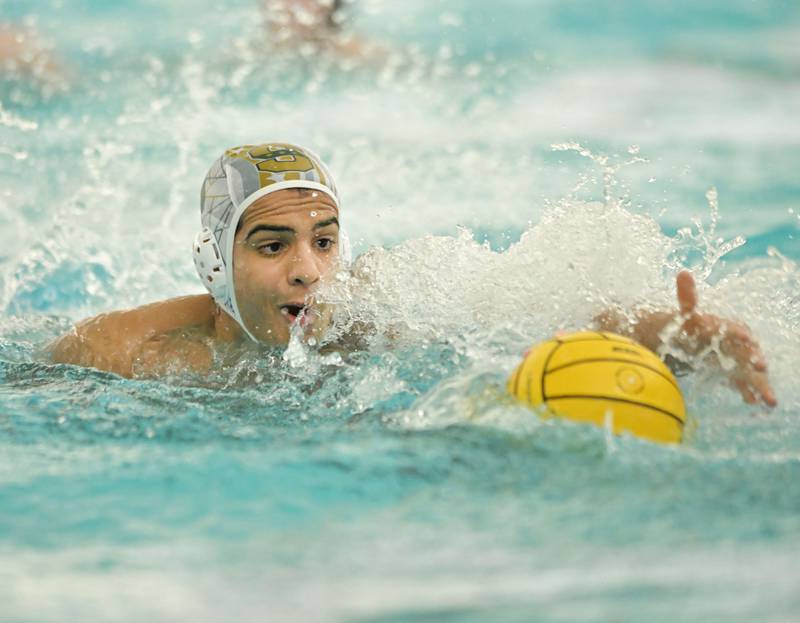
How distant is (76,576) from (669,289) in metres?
2.22

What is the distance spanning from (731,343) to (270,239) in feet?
5.07

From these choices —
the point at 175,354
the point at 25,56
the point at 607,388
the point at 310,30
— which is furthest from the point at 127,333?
the point at 25,56

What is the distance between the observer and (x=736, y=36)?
9219 mm

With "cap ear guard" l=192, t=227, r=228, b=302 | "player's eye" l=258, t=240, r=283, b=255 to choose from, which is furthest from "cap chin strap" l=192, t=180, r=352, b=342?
"player's eye" l=258, t=240, r=283, b=255

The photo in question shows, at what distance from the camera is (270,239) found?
3.94 m

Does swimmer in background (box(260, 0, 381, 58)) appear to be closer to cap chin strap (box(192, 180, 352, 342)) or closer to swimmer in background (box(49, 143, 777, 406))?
swimmer in background (box(49, 143, 777, 406))

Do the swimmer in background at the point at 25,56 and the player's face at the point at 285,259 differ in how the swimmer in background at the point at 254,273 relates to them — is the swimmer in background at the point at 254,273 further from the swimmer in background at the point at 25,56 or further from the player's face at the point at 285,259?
Answer: the swimmer in background at the point at 25,56

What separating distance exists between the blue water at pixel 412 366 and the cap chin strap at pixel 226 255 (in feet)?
0.62

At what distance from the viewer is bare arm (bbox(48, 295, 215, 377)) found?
4293 mm

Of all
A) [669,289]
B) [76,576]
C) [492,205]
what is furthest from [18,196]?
[76,576]

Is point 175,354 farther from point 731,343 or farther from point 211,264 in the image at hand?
point 731,343

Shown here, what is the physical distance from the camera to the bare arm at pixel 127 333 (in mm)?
4293

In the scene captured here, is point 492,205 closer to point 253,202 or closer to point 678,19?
point 253,202

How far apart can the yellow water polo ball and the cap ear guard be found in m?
1.35
